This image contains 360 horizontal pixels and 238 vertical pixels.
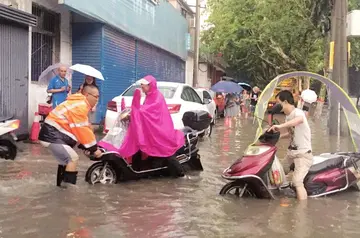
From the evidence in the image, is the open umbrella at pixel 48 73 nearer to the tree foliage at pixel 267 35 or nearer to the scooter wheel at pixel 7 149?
the scooter wheel at pixel 7 149

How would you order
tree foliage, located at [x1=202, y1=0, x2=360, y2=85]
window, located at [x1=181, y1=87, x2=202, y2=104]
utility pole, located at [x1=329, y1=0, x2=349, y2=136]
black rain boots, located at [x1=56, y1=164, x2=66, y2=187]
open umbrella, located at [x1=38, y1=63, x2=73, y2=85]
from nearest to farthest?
black rain boots, located at [x1=56, y1=164, x2=66, y2=187] → open umbrella, located at [x1=38, y1=63, x2=73, y2=85] → window, located at [x1=181, y1=87, x2=202, y2=104] → utility pole, located at [x1=329, y1=0, x2=349, y2=136] → tree foliage, located at [x1=202, y1=0, x2=360, y2=85]

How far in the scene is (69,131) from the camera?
679 centimetres

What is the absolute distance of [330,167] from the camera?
732 cm

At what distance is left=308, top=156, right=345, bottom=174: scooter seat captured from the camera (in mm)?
7226

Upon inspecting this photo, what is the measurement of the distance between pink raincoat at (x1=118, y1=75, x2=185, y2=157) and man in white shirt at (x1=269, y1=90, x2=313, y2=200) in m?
1.76

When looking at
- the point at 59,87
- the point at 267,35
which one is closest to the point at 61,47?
the point at 59,87

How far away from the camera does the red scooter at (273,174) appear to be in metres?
6.58

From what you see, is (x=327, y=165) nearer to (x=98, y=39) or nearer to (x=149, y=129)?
(x=149, y=129)

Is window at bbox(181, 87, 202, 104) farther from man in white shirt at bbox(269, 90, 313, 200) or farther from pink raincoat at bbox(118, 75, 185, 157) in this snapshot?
man in white shirt at bbox(269, 90, 313, 200)

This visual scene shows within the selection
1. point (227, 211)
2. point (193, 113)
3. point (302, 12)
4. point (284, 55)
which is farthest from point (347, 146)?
point (284, 55)

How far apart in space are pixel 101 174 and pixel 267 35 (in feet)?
88.4

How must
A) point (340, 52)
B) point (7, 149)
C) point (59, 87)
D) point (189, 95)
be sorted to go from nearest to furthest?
point (7, 149) < point (59, 87) < point (189, 95) < point (340, 52)

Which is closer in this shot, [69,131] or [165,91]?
[69,131]

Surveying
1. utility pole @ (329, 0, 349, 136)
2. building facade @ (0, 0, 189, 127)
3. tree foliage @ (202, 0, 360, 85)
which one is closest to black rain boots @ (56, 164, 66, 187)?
building facade @ (0, 0, 189, 127)
